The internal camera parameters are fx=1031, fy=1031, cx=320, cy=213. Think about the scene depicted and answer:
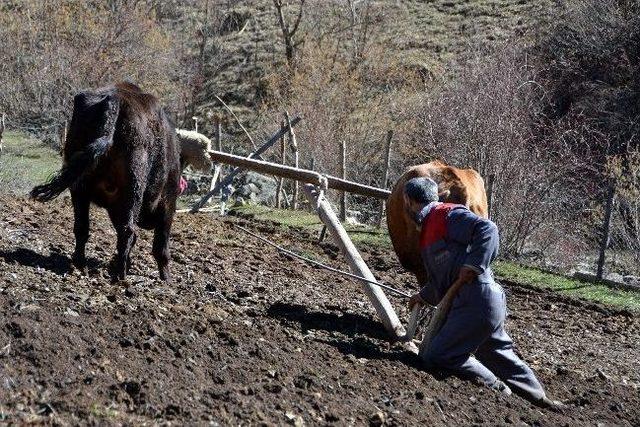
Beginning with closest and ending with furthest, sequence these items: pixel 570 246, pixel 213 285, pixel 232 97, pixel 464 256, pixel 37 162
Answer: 1. pixel 464 256
2. pixel 213 285
3. pixel 570 246
4. pixel 37 162
5. pixel 232 97

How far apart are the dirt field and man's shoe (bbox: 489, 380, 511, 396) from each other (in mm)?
176

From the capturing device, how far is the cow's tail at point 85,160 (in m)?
8.25

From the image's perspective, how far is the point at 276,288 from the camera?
10336 millimetres

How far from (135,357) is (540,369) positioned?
163 inches

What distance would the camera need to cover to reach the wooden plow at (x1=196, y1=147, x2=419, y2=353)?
345 inches

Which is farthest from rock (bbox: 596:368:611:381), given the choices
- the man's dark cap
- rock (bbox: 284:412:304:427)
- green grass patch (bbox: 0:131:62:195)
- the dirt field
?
green grass patch (bbox: 0:131:62:195)

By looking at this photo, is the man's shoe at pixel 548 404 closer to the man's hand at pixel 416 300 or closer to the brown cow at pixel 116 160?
the man's hand at pixel 416 300

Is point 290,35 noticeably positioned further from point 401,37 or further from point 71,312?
point 71,312

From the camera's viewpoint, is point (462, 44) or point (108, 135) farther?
point (462, 44)

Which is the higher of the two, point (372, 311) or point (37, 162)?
point (372, 311)

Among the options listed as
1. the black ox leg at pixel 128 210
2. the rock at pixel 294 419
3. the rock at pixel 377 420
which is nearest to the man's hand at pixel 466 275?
the rock at pixel 377 420

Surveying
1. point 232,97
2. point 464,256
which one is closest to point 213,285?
point 464,256

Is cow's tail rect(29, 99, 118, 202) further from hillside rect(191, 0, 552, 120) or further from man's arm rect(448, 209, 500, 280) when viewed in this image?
hillside rect(191, 0, 552, 120)

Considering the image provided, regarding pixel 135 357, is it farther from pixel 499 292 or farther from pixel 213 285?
pixel 213 285
